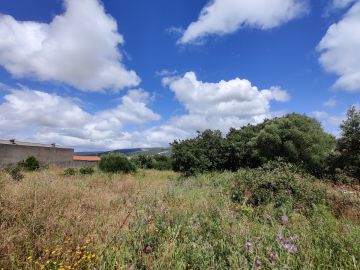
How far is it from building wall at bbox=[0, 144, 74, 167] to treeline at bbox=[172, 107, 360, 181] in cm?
2526

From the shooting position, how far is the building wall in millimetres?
49188

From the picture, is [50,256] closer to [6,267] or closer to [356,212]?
[6,267]

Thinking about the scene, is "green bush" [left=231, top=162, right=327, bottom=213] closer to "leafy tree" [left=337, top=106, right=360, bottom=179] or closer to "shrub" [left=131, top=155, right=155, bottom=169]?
"leafy tree" [left=337, top=106, right=360, bottom=179]

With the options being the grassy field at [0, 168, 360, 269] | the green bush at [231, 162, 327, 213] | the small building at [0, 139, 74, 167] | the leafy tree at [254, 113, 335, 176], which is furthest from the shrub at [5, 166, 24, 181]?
the small building at [0, 139, 74, 167]

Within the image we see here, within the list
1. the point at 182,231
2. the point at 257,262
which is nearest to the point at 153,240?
the point at 182,231

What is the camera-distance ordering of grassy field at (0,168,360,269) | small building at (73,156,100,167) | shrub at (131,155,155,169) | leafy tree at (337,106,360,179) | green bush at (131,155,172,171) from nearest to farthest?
grassy field at (0,168,360,269)
leafy tree at (337,106,360,179)
green bush at (131,155,172,171)
shrub at (131,155,155,169)
small building at (73,156,100,167)

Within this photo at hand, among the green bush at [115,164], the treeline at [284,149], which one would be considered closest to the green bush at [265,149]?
the treeline at [284,149]

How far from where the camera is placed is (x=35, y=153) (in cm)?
5666

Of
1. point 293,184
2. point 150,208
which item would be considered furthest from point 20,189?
point 293,184

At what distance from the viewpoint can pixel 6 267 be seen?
2846mm

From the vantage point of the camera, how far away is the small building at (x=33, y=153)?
49.2 meters

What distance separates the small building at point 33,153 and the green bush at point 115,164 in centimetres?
1630

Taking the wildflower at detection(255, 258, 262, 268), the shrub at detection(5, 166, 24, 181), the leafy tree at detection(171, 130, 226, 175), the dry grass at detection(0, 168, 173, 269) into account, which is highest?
the leafy tree at detection(171, 130, 226, 175)

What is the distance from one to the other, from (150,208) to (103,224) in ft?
3.13
